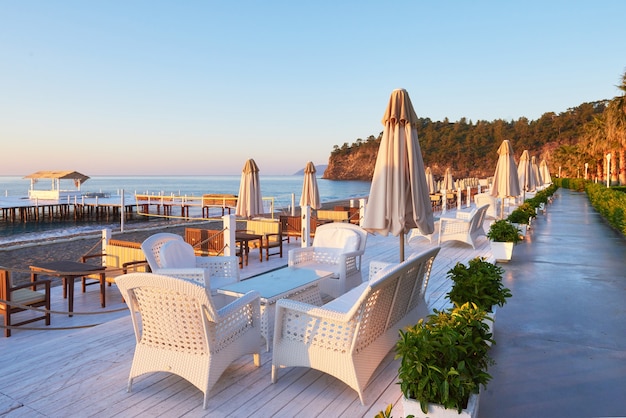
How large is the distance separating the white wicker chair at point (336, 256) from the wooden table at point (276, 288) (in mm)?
265

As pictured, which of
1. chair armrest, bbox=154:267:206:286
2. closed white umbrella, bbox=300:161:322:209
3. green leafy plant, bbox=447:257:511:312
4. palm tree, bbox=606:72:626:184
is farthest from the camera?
palm tree, bbox=606:72:626:184

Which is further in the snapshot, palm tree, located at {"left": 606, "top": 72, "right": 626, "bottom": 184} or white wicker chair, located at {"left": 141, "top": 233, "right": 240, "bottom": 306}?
palm tree, located at {"left": 606, "top": 72, "right": 626, "bottom": 184}

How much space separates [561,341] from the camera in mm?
3539

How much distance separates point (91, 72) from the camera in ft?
69.3

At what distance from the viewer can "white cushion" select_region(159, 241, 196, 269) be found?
4221 millimetres

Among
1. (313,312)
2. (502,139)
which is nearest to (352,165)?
(502,139)

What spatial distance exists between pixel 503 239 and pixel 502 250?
0.19 meters

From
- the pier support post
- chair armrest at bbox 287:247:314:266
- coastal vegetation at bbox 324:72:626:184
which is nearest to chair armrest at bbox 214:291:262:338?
chair armrest at bbox 287:247:314:266

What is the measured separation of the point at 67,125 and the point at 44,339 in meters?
32.3

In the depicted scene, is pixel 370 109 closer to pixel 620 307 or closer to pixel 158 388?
pixel 620 307

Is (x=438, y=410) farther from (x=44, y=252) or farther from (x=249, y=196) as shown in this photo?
(x=44, y=252)

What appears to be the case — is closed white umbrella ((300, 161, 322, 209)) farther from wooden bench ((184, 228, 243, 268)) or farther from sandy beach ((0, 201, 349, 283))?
sandy beach ((0, 201, 349, 283))

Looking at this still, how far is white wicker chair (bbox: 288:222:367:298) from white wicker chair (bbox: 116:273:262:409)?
194cm

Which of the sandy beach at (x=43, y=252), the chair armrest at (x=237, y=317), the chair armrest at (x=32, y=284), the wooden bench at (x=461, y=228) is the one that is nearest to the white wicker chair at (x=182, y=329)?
the chair armrest at (x=237, y=317)
